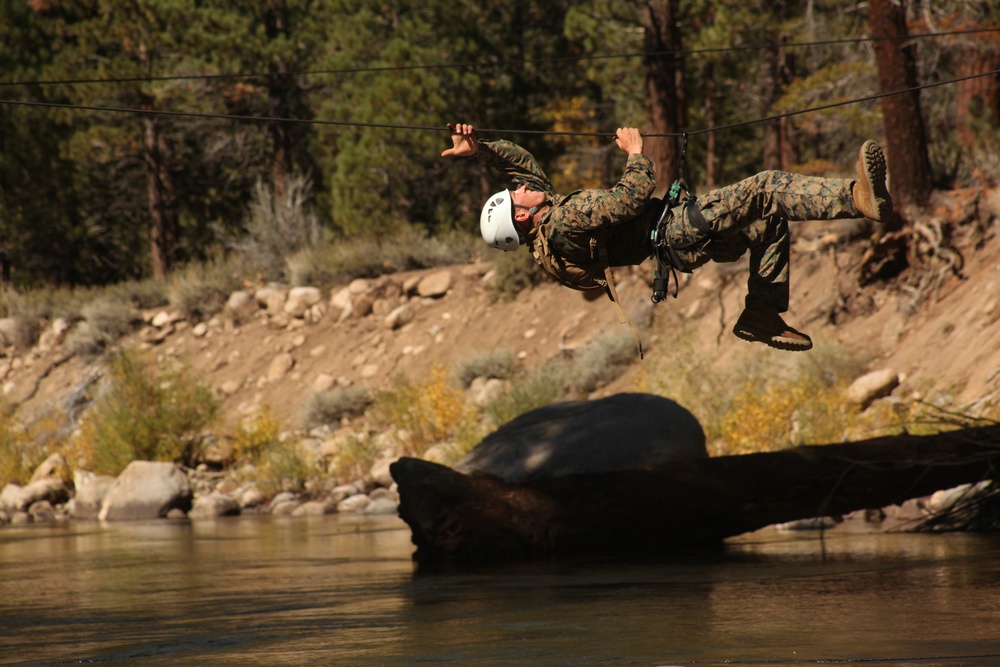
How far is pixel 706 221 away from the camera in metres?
8.85

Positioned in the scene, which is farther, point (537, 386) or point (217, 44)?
point (217, 44)

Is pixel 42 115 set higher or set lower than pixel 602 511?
higher

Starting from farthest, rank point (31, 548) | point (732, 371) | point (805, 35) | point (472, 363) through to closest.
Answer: point (805, 35) < point (472, 363) < point (732, 371) < point (31, 548)

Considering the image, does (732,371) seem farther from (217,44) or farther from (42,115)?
(42,115)

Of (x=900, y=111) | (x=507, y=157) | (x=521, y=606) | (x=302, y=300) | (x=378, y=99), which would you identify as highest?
(x=378, y=99)

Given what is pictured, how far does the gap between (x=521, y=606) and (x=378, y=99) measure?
71.6 feet

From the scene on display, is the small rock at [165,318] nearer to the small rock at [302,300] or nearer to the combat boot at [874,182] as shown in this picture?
the small rock at [302,300]

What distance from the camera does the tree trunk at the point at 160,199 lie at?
3497 centimetres

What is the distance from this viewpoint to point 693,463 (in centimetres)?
1322

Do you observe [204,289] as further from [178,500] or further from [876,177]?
[876,177]

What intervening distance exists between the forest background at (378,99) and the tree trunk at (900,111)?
13.8 ft

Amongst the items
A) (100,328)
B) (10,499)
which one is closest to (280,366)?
(100,328)

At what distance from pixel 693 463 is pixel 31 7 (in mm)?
27545

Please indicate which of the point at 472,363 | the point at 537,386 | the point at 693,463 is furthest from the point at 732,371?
the point at 693,463
